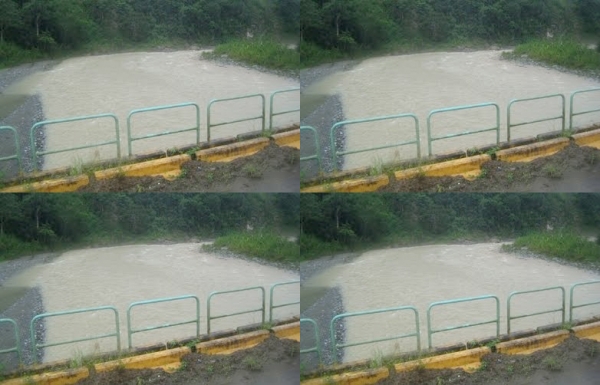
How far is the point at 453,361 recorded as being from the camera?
6.24 m

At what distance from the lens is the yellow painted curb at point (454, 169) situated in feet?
20.2

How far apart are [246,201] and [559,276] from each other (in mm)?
1624

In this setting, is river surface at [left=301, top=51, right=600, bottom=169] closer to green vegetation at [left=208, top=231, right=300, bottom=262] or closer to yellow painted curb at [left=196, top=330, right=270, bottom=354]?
green vegetation at [left=208, top=231, right=300, bottom=262]

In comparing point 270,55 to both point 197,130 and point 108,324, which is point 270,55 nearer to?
point 197,130

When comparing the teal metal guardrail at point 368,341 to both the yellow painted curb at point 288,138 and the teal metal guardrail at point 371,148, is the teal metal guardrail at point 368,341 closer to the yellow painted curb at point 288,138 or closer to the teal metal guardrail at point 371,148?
the teal metal guardrail at point 371,148

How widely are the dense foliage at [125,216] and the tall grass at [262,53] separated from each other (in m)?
0.66

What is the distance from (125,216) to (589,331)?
2396 millimetres

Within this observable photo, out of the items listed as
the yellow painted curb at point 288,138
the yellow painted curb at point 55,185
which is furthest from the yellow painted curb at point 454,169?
the yellow painted curb at point 55,185

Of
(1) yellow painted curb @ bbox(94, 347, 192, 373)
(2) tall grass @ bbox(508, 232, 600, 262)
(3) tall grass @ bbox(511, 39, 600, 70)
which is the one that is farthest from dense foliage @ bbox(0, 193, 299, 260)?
(3) tall grass @ bbox(511, 39, 600, 70)

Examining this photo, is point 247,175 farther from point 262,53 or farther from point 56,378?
point 56,378

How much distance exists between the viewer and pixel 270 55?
6297 millimetres

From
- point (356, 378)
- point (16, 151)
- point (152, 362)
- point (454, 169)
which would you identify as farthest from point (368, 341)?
point (16, 151)

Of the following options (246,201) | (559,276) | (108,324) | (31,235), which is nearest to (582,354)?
(559,276)

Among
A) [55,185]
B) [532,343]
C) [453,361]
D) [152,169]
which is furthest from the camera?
[532,343]
